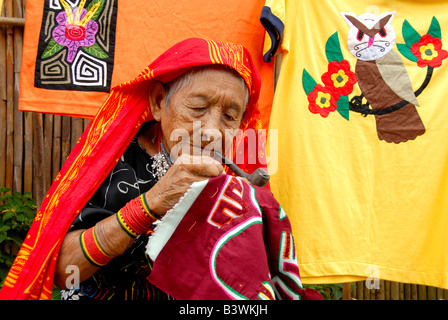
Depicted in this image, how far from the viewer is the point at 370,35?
2.20 metres

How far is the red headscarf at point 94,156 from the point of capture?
1377 millimetres

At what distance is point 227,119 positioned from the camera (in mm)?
1679

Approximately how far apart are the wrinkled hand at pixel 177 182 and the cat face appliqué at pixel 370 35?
137 cm

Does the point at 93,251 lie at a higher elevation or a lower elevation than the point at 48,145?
lower

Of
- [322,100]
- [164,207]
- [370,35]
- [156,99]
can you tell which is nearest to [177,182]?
[164,207]

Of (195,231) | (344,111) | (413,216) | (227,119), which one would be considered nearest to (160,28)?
(227,119)

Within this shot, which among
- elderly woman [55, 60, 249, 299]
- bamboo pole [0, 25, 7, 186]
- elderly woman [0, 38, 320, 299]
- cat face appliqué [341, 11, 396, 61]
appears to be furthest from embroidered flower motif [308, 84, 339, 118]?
bamboo pole [0, 25, 7, 186]

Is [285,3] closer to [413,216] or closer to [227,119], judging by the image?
[227,119]

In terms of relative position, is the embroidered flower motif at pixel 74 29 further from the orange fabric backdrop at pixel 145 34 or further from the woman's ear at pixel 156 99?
the woman's ear at pixel 156 99

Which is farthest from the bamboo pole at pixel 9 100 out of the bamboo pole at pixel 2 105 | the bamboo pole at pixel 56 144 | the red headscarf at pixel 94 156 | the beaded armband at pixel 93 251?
the beaded armband at pixel 93 251

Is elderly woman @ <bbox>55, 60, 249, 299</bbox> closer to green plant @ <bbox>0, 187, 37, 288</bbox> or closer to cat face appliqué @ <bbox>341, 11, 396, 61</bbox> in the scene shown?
cat face appliqué @ <bbox>341, 11, 396, 61</bbox>

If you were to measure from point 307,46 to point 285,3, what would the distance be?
0.91ft

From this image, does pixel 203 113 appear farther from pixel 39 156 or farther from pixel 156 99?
pixel 39 156

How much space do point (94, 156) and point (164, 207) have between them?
43 cm
